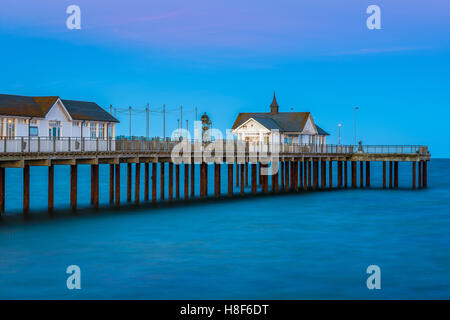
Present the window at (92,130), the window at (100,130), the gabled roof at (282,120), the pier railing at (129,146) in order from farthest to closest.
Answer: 1. the gabled roof at (282,120)
2. the window at (100,130)
3. the window at (92,130)
4. the pier railing at (129,146)

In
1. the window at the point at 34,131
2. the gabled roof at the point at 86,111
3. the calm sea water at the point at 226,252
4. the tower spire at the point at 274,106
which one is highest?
the tower spire at the point at 274,106

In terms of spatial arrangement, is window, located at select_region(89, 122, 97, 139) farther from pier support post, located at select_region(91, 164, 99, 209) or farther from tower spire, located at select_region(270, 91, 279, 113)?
tower spire, located at select_region(270, 91, 279, 113)

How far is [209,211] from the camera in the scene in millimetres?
46906

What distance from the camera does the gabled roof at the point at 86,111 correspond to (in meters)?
46.8

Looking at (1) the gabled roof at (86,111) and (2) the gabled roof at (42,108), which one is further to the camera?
(1) the gabled roof at (86,111)

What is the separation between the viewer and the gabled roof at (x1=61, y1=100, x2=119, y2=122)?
46812mm

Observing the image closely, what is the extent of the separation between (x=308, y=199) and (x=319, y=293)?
32.4 m

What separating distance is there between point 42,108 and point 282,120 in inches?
1388

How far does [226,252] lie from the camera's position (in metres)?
32.6

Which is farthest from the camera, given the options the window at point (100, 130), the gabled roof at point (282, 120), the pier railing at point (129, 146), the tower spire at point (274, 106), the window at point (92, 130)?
the tower spire at point (274, 106)

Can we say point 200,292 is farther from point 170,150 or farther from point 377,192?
point 377,192

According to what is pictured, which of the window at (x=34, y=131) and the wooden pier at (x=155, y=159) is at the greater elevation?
the window at (x=34, y=131)

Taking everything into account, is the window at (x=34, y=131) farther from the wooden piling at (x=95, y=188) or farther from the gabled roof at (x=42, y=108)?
the wooden piling at (x=95, y=188)

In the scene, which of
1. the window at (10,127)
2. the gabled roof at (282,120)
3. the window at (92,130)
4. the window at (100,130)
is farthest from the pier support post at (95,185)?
the gabled roof at (282,120)
